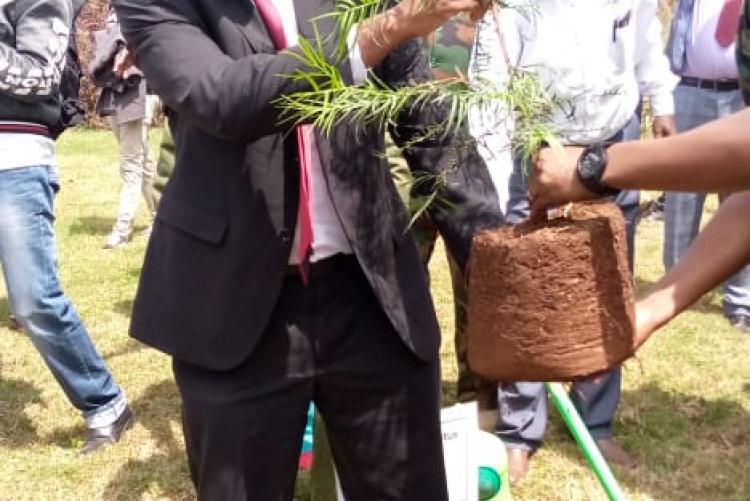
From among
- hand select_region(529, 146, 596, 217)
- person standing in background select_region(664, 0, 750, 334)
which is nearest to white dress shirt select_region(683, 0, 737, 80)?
person standing in background select_region(664, 0, 750, 334)

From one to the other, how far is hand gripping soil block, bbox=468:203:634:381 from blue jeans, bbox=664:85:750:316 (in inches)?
157

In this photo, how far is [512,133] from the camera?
70.6 inches

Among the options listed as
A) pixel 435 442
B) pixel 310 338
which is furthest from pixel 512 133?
Result: pixel 435 442

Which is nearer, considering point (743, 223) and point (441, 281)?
point (743, 223)

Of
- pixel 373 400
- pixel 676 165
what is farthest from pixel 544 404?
pixel 676 165

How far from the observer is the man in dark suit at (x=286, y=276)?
1.96 meters

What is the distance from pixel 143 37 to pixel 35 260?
2113 millimetres

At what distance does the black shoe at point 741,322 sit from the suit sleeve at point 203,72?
4206mm

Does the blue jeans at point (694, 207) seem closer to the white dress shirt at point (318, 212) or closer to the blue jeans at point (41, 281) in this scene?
the blue jeans at point (41, 281)

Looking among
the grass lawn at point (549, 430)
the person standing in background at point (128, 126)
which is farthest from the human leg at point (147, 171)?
the grass lawn at point (549, 430)

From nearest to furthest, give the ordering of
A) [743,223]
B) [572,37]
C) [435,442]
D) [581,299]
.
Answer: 1. [581,299]
2. [743,223]
3. [435,442]
4. [572,37]

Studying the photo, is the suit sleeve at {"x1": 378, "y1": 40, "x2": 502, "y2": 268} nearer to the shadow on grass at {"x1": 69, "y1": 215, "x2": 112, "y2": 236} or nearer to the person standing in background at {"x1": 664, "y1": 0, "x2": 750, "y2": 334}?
the person standing in background at {"x1": 664, "y1": 0, "x2": 750, "y2": 334}

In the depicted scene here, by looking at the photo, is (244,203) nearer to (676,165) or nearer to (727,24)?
(676,165)

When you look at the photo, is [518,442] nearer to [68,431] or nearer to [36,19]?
[68,431]
